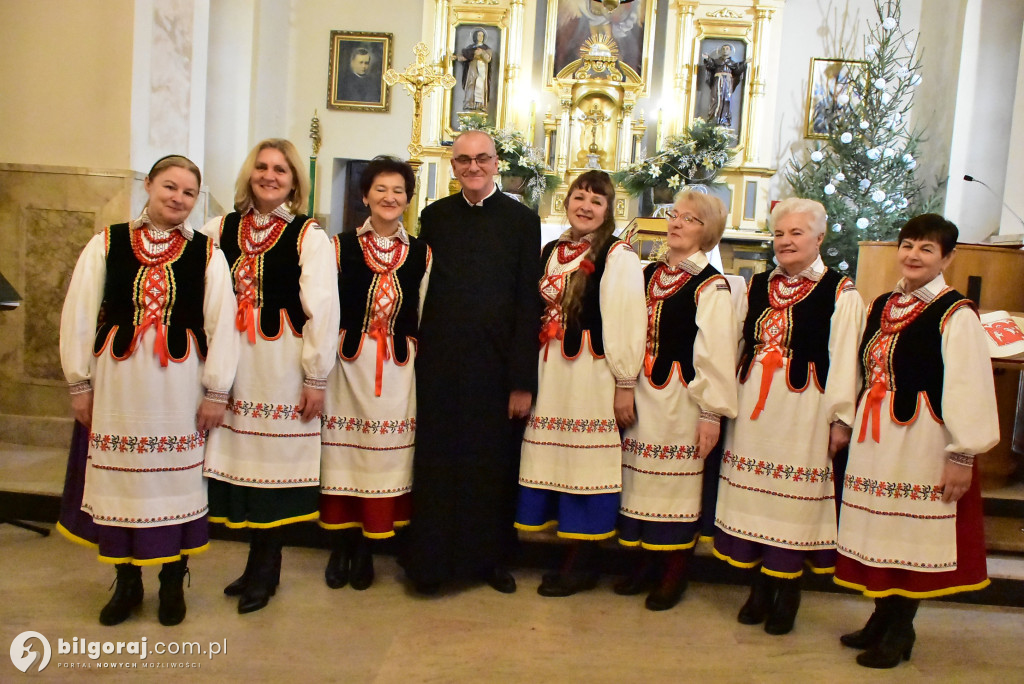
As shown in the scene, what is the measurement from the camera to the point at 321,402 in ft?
8.59

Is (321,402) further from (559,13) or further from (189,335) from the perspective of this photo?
(559,13)

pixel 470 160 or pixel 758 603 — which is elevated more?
pixel 470 160

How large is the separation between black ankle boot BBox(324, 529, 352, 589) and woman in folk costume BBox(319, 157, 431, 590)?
15 centimetres

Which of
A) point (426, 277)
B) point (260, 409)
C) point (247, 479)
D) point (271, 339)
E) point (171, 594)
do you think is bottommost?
point (171, 594)

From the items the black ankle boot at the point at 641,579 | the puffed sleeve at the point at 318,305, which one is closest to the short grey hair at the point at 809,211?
the black ankle boot at the point at 641,579

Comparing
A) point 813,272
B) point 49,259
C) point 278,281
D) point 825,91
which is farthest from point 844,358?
point 825,91

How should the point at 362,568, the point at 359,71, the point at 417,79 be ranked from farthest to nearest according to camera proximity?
the point at 359,71, the point at 417,79, the point at 362,568

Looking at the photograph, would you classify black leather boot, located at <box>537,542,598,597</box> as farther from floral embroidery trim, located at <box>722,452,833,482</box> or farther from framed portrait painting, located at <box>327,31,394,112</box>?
framed portrait painting, located at <box>327,31,394,112</box>

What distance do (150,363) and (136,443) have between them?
0.25 meters

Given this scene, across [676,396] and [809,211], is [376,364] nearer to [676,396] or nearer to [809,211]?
[676,396]

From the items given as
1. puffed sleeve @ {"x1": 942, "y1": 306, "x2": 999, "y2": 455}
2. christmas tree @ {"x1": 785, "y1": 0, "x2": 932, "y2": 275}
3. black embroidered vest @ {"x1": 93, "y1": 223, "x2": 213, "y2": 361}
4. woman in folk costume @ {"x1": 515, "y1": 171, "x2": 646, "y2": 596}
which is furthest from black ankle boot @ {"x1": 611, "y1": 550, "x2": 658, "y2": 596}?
christmas tree @ {"x1": 785, "y1": 0, "x2": 932, "y2": 275}

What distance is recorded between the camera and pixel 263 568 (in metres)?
2.73

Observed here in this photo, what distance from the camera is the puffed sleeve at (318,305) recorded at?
2.51m

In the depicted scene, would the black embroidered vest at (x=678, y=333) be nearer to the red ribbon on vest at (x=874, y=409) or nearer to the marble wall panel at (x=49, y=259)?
the red ribbon on vest at (x=874, y=409)
